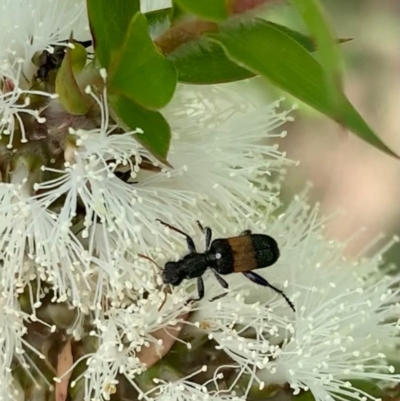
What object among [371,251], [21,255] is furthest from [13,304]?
[371,251]

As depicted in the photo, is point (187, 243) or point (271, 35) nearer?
point (271, 35)

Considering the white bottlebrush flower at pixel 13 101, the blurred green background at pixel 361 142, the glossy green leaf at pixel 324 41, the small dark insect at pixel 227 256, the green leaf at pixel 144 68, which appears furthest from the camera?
the blurred green background at pixel 361 142

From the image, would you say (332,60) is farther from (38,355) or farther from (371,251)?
(371,251)

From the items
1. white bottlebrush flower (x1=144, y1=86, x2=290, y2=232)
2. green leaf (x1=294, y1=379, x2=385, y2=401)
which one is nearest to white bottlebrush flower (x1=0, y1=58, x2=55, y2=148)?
white bottlebrush flower (x1=144, y1=86, x2=290, y2=232)

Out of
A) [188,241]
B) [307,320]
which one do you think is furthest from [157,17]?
[307,320]

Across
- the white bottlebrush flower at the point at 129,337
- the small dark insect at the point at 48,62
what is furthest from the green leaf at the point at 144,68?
the white bottlebrush flower at the point at 129,337

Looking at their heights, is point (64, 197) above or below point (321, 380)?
above

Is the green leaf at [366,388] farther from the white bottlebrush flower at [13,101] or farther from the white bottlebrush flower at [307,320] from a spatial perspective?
the white bottlebrush flower at [13,101]
